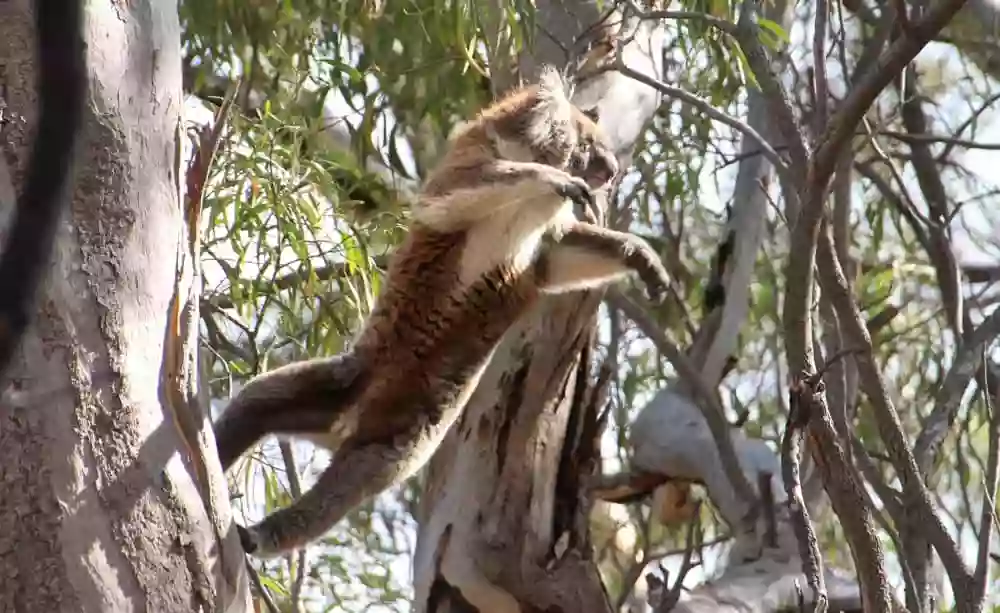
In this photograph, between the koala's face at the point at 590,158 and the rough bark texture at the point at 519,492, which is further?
the koala's face at the point at 590,158

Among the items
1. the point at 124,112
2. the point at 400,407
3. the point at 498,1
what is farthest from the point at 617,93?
the point at 124,112

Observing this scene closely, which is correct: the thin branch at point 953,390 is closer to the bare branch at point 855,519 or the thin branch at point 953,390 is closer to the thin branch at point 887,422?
the thin branch at point 887,422

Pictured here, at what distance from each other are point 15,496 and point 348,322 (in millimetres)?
1721

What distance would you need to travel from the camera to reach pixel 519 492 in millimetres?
2346

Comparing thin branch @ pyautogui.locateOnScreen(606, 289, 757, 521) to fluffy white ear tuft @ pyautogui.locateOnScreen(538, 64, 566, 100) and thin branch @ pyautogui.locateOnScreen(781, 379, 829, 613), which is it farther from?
thin branch @ pyautogui.locateOnScreen(781, 379, 829, 613)

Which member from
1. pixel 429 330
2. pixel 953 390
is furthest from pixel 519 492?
pixel 953 390

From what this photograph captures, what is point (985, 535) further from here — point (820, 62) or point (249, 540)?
point (249, 540)

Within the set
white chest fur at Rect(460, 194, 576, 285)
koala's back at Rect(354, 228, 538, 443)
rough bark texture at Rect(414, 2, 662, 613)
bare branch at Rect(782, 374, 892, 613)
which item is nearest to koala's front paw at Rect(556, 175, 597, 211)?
white chest fur at Rect(460, 194, 576, 285)

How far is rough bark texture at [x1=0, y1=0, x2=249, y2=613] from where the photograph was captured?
1.09 metres

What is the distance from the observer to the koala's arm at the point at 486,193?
6.96ft

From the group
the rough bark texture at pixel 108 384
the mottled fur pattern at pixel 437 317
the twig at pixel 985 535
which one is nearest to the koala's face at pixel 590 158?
the mottled fur pattern at pixel 437 317

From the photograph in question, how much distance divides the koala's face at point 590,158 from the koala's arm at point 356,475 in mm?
630

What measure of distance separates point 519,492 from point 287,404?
53 centimetres

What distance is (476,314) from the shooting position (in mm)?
2199
